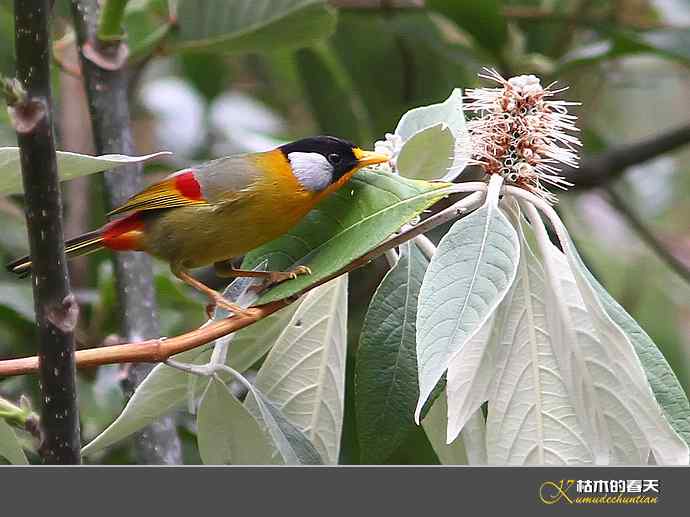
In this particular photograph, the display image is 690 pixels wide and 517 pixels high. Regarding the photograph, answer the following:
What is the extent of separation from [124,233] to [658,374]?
59 centimetres

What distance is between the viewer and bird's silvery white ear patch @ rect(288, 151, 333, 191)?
1.05m

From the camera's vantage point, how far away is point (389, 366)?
984mm

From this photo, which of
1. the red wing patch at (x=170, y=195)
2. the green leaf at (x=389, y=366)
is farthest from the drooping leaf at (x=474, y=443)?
the red wing patch at (x=170, y=195)

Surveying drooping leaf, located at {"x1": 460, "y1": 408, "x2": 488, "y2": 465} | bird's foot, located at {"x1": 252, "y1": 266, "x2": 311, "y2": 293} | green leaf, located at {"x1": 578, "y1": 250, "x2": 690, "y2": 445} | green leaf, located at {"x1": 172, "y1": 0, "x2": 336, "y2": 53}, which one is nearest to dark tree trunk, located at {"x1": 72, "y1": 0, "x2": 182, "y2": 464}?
green leaf, located at {"x1": 172, "y1": 0, "x2": 336, "y2": 53}

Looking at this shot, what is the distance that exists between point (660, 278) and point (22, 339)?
1.73m

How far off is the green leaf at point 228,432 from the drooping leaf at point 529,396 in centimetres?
24

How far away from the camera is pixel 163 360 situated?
2.88ft

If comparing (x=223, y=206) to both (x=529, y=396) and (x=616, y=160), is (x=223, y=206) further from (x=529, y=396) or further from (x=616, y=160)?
(x=616, y=160)

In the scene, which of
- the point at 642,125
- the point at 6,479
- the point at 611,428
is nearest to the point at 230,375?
the point at 6,479

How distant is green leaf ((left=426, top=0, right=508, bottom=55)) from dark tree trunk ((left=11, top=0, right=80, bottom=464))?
3.96 ft

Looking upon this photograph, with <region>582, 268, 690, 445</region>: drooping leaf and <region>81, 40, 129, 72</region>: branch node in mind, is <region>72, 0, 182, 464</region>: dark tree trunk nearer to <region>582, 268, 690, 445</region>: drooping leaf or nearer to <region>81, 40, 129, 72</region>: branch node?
<region>81, 40, 129, 72</region>: branch node

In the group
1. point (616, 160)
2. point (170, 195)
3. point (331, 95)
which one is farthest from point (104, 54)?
point (616, 160)

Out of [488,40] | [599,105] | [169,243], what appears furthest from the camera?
[599,105]

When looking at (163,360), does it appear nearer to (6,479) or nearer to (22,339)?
(6,479)
